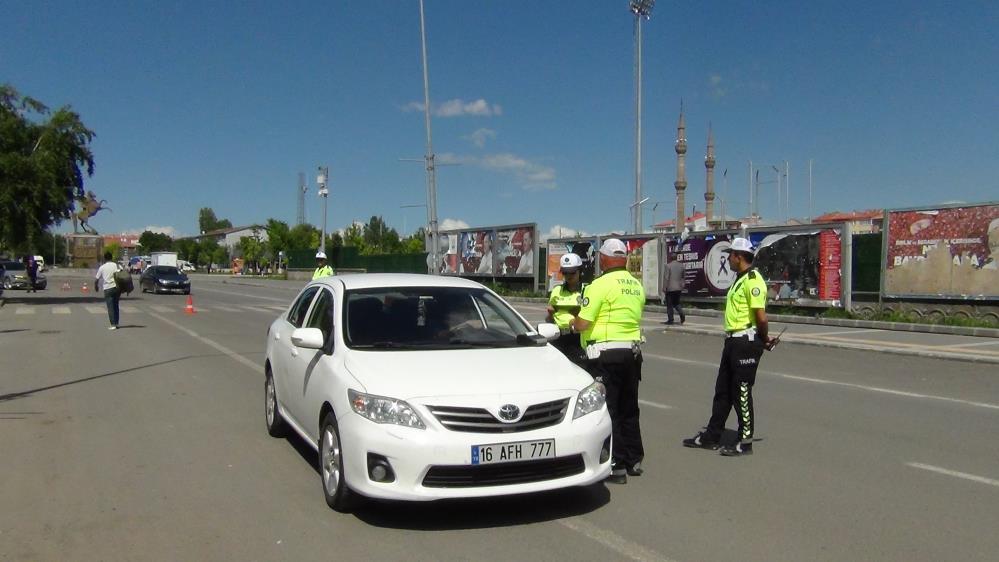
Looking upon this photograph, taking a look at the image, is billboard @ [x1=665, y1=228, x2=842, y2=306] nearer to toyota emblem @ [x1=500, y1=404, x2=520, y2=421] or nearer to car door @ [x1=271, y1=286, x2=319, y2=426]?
car door @ [x1=271, y1=286, x2=319, y2=426]

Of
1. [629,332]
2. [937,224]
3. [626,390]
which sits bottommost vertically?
[626,390]

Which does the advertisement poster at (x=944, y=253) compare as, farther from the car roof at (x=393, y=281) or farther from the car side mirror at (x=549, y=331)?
the car roof at (x=393, y=281)

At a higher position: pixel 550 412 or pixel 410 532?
pixel 550 412

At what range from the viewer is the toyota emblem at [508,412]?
479 centimetres

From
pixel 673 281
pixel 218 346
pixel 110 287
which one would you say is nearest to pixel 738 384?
pixel 218 346

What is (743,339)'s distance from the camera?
22.3 ft

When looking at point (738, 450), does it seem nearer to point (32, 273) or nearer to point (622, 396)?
point (622, 396)

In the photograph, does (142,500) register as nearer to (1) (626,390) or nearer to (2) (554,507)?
(2) (554,507)

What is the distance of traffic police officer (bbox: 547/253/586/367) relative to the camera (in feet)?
21.9

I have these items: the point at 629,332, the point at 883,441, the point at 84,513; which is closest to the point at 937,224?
the point at 883,441

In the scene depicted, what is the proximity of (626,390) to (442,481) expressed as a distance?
188 cm

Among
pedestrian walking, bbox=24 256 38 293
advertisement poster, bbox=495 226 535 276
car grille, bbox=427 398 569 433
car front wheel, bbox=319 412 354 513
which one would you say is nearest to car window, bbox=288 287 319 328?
car front wheel, bbox=319 412 354 513

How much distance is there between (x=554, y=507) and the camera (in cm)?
538

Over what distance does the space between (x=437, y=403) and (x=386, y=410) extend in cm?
31
